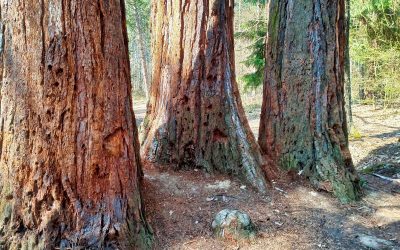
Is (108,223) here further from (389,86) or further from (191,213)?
(389,86)

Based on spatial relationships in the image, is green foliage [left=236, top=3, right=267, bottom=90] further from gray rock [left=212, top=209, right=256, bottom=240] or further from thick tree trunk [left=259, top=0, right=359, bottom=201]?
gray rock [left=212, top=209, right=256, bottom=240]

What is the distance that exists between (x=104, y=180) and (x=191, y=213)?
1160 millimetres

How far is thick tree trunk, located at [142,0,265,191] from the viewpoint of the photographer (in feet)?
14.2

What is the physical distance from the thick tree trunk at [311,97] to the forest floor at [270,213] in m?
0.36

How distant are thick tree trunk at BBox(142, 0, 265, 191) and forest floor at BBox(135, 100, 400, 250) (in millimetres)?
222

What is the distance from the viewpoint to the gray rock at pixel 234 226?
328 cm

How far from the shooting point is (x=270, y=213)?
3795 mm

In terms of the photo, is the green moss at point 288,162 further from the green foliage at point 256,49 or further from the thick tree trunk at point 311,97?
the green foliage at point 256,49

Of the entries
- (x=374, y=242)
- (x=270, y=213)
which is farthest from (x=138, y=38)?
(x=374, y=242)

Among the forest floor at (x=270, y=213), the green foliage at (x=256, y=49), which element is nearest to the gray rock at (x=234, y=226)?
the forest floor at (x=270, y=213)

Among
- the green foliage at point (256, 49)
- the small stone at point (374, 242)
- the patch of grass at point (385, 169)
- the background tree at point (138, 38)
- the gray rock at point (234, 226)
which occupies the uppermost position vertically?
the background tree at point (138, 38)

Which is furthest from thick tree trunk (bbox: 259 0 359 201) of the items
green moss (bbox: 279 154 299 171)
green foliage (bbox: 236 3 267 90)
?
green foliage (bbox: 236 3 267 90)

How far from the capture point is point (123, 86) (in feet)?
9.58

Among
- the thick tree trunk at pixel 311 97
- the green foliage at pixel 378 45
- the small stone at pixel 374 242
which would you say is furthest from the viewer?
the green foliage at pixel 378 45
